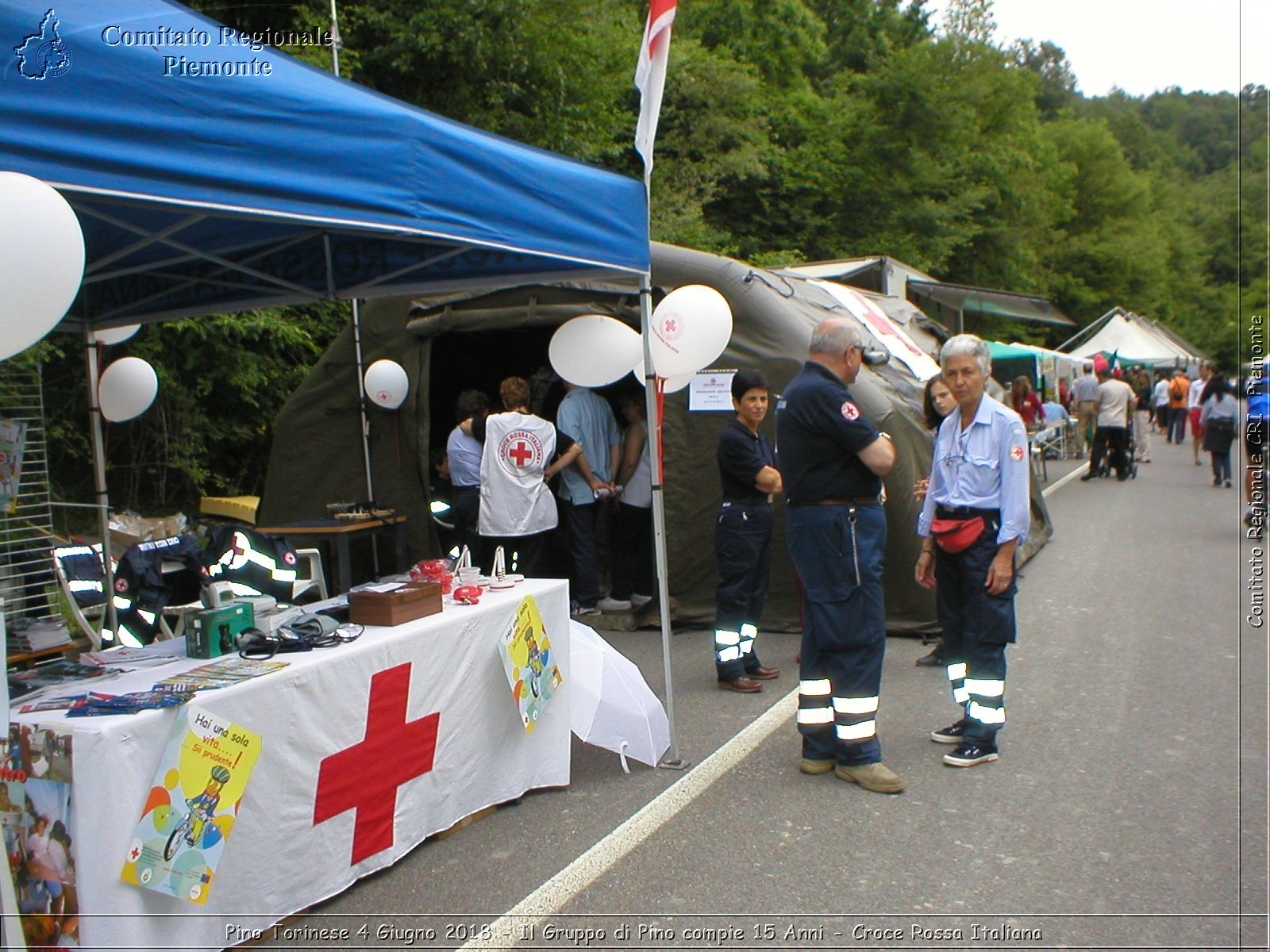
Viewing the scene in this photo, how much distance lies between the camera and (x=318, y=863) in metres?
3.20

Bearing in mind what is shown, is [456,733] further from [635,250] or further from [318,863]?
[635,250]

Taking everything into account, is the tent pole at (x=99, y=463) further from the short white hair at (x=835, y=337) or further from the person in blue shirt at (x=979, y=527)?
the person in blue shirt at (x=979, y=527)

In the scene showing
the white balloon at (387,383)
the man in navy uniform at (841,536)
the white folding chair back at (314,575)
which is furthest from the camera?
the white balloon at (387,383)

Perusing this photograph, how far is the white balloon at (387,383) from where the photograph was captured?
802cm

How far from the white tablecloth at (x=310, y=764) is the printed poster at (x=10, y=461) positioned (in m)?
2.06

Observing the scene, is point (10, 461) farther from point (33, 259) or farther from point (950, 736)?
point (950, 736)

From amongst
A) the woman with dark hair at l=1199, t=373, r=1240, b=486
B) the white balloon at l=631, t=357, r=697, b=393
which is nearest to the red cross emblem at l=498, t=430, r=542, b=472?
the white balloon at l=631, t=357, r=697, b=393

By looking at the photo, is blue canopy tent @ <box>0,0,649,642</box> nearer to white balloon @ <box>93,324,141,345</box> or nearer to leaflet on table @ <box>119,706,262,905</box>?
white balloon @ <box>93,324,141,345</box>

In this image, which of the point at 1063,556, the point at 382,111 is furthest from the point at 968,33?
the point at 382,111

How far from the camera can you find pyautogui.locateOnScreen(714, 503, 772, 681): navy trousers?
18.4 feet

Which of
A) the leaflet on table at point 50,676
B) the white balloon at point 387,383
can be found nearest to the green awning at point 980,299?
the white balloon at point 387,383

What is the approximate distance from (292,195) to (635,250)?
1.66 metres

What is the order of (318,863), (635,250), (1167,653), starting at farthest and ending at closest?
(1167,653) → (635,250) → (318,863)

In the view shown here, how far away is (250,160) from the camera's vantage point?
2.98 m
